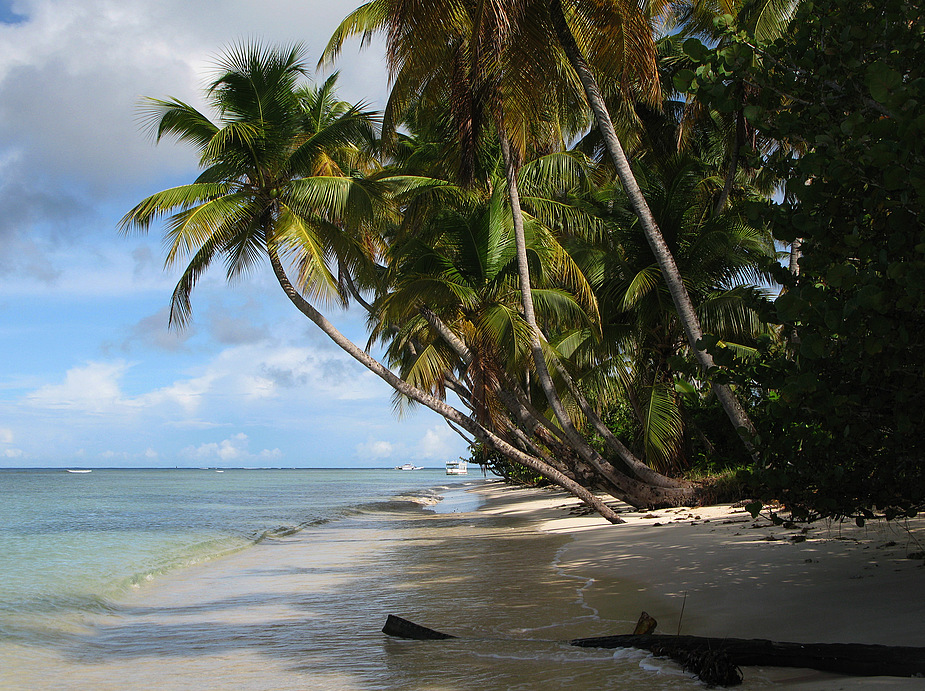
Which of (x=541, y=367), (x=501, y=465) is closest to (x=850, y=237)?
(x=541, y=367)

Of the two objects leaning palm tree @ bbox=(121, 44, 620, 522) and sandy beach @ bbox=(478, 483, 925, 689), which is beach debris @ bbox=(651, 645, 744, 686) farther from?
leaning palm tree @ bbox=(121, 44, 620, 522)

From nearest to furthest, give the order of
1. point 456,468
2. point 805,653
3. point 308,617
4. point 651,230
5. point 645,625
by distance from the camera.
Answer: point 805,653 < point 645,625 < point 308,617 < point 651,230 < point 456,468

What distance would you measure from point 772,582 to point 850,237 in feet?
12.4

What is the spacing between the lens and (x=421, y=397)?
13086mm

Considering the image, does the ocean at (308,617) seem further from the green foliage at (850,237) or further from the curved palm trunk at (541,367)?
the curved palm trunk at (541,367)

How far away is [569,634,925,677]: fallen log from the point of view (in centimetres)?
341

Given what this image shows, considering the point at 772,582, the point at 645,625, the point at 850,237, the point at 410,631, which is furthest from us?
the point at 772,582

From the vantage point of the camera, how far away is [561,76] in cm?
1158

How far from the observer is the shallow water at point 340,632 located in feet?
14.6

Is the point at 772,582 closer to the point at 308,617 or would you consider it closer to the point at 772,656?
the point at 772,656

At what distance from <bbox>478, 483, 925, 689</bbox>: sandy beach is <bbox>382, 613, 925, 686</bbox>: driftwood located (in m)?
0.07

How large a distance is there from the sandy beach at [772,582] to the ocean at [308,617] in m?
0.45

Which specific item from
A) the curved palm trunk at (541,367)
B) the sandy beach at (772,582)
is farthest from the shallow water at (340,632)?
the curved palm trunk at (541,367)

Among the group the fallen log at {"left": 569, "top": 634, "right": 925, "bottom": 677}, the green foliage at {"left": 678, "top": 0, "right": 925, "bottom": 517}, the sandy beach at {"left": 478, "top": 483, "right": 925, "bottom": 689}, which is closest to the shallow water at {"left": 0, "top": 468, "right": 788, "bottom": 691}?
the fallen log at {"left": 569, "top": 634, "right": 925, "bottom": 677}
